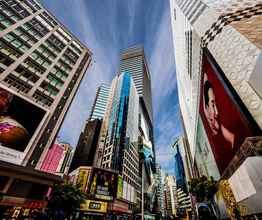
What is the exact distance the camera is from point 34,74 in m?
31.7

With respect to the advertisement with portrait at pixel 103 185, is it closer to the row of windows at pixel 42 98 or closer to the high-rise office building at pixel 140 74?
the row of windows at pixel 42 98

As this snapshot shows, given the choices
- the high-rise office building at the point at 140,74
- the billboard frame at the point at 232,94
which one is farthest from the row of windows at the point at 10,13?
the high-rise office building at the point at 140,74

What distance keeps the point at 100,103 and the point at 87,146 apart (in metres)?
32.2

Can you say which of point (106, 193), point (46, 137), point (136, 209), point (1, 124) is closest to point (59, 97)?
point (46, 137)

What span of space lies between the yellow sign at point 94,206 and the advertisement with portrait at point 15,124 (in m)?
24.3

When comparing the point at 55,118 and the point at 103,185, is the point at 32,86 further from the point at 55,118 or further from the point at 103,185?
the point at 103,185

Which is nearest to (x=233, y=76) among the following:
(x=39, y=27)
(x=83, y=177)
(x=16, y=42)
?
(x=16, y=42)

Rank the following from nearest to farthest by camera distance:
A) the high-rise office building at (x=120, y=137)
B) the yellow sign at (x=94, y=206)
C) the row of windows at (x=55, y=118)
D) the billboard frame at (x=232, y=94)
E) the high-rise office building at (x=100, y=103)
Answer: the billboard frame at (x=232, y=94), the row of windows at (x=55, y=118), the yellow sign at (x=94, y=206), the high-rise office building at (x=120, y=137), the high-rise office building at (x=100, y=103)

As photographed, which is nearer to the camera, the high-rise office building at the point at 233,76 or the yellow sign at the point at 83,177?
the high-rise office building at the point at 233,76

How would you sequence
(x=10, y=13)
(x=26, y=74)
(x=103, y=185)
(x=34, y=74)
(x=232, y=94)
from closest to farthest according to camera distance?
1. (x=232, y=94)
2. (x=26, y=74)
3. (x=34, y=74)
4. (x=10, y=13)
5. (x=103, y=185)

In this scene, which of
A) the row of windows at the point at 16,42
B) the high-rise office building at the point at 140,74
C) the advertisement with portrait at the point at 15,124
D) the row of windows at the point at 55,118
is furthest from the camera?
the high-rise office building at the point at 140,74

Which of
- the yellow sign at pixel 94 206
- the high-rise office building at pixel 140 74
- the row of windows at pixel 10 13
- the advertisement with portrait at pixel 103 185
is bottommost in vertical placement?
the yellow sign at pixel 94 206

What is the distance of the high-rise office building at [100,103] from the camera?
3323 inches

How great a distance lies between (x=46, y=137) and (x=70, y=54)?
25.4 m
